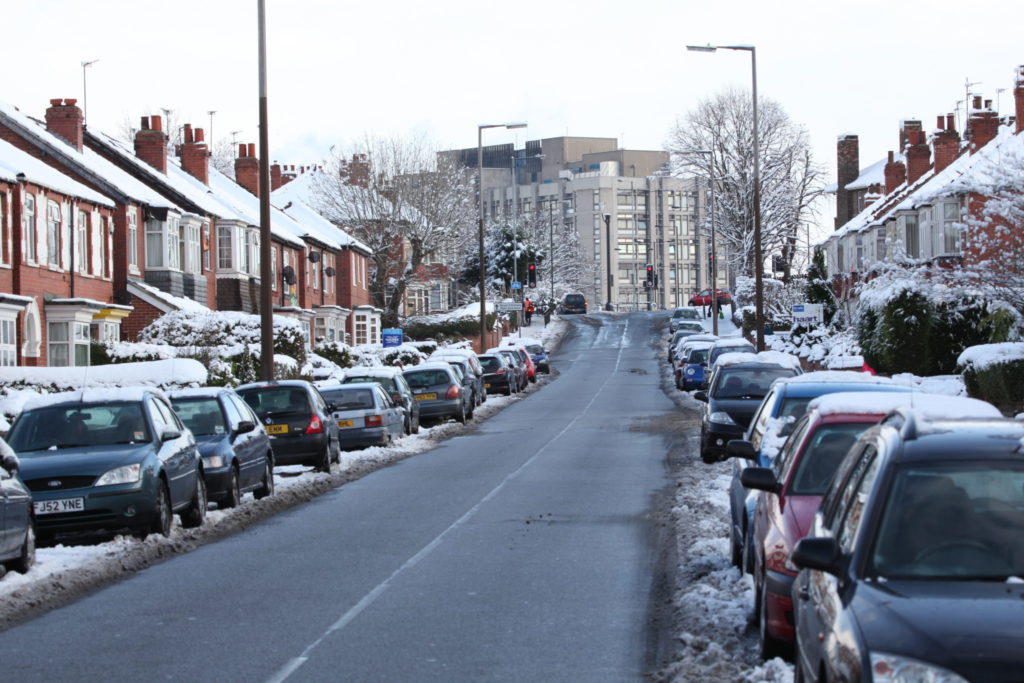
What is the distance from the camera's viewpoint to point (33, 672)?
29.1 ft

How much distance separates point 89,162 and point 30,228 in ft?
26.6

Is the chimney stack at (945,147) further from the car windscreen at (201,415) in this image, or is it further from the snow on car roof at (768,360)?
the car windscreen at (201,415)

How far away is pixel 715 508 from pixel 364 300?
60.0 m

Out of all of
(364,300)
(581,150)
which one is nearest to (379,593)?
(364,300)

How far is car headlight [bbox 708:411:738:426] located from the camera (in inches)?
869

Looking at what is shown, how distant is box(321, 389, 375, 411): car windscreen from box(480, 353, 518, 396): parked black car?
20.9 meters

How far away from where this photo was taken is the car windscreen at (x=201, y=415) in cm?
1852

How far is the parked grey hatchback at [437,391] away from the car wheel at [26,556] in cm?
2267

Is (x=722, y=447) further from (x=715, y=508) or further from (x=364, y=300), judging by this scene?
(x=364, y=300)

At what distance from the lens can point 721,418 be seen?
22.2m

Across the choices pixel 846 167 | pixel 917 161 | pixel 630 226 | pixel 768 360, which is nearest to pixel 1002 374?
pixel 768 360

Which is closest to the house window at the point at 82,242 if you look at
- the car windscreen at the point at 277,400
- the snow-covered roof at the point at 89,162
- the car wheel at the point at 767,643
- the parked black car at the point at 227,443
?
the snow-covered roof at the point at 89,162

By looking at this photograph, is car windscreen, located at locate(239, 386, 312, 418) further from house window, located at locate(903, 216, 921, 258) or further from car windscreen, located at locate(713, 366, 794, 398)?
house window, located at locate(903, 216, 921, 258)

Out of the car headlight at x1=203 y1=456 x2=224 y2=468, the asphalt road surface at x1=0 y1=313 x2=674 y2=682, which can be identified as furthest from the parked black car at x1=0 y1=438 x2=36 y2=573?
the car headlight at x1=203 y1=456 x2=224 y2=468
